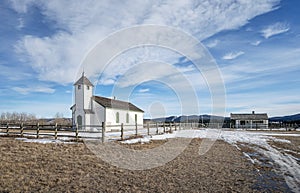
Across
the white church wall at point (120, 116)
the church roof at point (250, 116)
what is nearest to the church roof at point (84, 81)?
the white church wall at point (120, 116)

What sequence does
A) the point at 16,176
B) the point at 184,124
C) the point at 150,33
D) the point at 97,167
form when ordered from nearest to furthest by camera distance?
the point at 16,176, the point at 97,167, the point at 150,33, the point at 184,124

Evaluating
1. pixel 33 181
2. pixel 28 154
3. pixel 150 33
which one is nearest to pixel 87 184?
pixel 33 181

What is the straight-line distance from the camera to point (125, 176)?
23.7ft

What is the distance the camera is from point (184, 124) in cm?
4209

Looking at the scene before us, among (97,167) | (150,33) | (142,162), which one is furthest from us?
(150,33)

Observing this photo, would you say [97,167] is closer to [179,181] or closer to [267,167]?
[179,181]

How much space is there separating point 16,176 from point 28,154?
402 centimetres

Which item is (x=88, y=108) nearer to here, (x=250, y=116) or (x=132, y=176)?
(x=132, y=176)

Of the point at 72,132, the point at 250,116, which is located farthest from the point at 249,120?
the point at 72,132

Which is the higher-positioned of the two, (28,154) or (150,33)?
(150,33)

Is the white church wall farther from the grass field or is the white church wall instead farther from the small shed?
the small shed

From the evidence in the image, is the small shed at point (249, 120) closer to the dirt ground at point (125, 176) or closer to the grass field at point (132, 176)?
the grass field at point (132, 176)

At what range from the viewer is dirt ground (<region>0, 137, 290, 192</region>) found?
5938 millimetres

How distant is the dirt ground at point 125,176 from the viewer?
594cm
